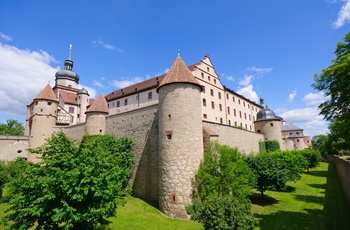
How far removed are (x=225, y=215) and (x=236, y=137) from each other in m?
17.8

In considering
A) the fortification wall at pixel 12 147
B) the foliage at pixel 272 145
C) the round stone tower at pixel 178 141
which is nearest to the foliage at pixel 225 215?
the round stone tower at pixel 178 141

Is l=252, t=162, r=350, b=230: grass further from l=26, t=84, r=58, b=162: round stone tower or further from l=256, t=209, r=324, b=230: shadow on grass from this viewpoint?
l=26, t=84, r=58, b=162: round stone tower

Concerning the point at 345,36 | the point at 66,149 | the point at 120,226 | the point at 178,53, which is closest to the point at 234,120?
the point at 178,53

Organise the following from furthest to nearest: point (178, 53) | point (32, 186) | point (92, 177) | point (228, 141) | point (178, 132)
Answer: point (228, 141)
point (178, 53)
point (178, 132)
point (92, 177)
point (32, 186)

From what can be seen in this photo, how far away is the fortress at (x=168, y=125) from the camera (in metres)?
16.2

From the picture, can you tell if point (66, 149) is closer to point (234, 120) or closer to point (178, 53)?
point (178, 53)

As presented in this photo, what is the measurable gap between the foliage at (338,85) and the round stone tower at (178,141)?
9395 millimetres

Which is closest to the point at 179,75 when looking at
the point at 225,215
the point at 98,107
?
the point at 225,215

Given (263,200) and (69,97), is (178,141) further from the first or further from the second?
(69,97)

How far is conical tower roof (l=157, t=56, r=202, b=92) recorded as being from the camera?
1722 cm

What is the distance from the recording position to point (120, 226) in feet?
44.0

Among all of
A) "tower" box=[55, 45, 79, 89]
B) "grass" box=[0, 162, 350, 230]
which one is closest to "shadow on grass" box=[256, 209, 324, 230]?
"grass" box=[0, 162, 350, 230]

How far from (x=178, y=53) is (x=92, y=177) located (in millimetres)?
14212

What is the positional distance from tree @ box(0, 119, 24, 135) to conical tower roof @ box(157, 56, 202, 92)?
6351 cm
